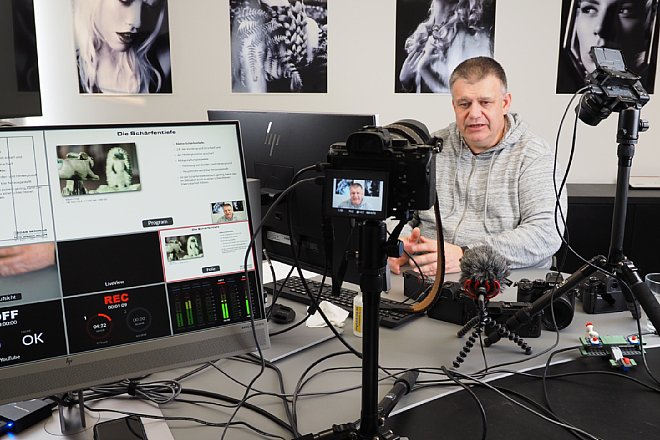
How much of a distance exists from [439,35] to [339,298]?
207 centimetres

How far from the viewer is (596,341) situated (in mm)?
1278

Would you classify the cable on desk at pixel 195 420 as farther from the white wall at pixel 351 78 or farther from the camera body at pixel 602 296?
the white wall at pixel 351 78

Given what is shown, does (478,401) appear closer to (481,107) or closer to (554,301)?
(554,301)

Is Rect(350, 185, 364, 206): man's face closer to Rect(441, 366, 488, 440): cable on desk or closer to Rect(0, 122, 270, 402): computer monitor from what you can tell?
Rect(0, 122, 270, 402): computer monitor

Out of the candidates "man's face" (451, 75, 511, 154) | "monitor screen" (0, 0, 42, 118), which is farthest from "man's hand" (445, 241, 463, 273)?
"monitor screen" (0, 0, 42, 118)

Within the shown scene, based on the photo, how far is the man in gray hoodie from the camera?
221cm

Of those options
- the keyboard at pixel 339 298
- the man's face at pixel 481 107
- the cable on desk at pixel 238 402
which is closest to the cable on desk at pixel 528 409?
the keyboard at pixel 339 298

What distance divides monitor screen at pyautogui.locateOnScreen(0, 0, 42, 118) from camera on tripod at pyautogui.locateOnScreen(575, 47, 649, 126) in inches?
90.6

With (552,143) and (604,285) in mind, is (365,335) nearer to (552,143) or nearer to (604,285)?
(604,285)

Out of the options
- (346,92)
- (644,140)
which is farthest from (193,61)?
(644,140)

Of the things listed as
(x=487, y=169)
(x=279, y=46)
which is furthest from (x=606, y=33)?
(x=279, y=46)

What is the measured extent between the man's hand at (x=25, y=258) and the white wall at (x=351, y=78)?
2435 millimetres

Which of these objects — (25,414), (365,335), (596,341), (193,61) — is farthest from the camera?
(193,61)

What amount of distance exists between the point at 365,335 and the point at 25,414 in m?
0.61
